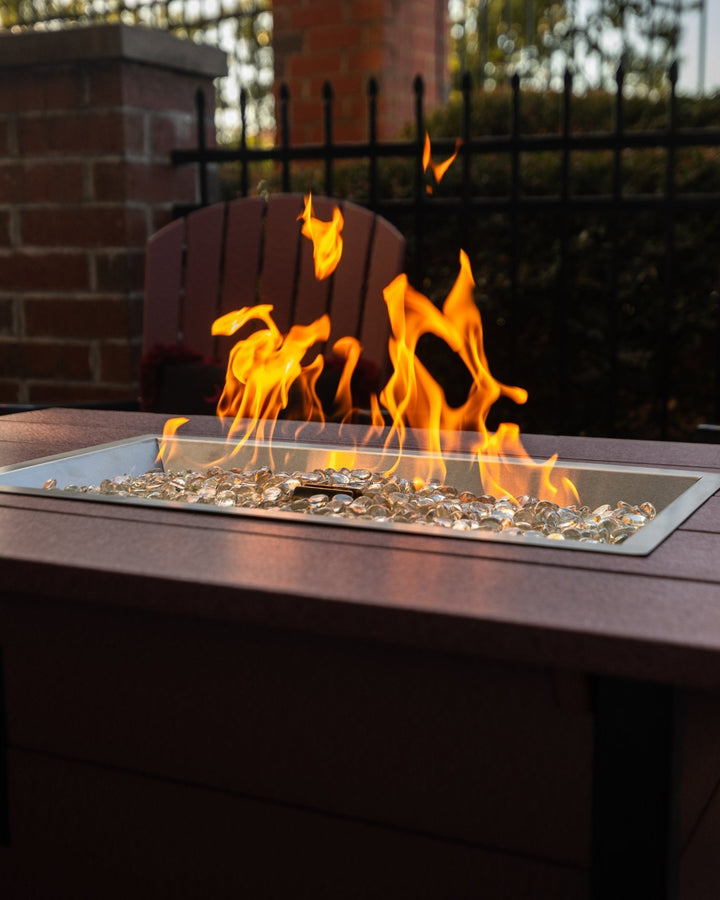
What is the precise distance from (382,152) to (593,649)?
2.39 meters

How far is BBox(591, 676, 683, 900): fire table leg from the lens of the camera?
851 millimetres

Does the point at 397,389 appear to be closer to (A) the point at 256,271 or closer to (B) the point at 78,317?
(A) the point at 256,271

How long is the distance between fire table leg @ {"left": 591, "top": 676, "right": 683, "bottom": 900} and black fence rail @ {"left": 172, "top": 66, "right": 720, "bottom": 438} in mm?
2141

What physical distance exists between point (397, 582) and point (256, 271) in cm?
196

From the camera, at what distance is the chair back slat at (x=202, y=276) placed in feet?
9.23

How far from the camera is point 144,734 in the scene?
1.10 m

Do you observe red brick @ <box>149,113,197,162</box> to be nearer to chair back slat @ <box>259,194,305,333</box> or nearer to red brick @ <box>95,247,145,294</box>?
red brick @ <box>95,247,145,294</box>

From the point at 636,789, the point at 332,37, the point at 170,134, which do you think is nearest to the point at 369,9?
the point at 332,37

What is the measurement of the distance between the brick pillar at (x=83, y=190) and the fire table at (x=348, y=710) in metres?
1.93

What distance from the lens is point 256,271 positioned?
9.12ft

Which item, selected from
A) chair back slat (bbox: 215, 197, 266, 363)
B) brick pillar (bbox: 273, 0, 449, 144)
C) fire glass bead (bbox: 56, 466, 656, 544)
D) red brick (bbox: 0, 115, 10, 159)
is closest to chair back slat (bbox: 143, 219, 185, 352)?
chair back slat (bbox: 215, 197, 266, 363)

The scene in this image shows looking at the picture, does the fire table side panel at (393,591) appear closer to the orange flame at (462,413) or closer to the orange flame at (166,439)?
the orange flame at (462,413)

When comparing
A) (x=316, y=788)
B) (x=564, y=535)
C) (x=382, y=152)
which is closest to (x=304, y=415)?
(x=382, y=152)

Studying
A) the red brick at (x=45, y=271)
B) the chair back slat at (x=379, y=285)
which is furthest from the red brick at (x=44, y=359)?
the chair back slat at (x=379, y=285)
